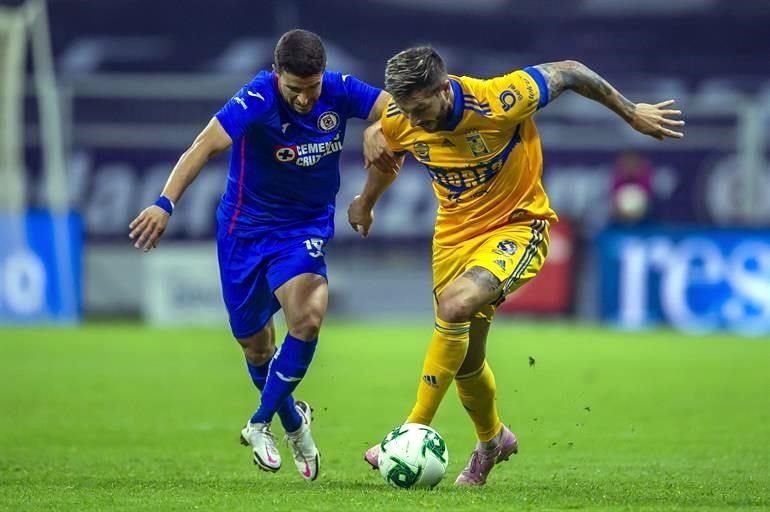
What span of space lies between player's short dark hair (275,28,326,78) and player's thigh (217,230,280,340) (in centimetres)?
107

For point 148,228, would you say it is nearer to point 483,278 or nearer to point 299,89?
point 299,89

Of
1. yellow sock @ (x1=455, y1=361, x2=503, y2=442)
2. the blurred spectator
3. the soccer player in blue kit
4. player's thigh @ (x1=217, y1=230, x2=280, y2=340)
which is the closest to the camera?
the soccer player in blue kit

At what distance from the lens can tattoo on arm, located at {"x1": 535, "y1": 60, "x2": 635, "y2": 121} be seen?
7.27m

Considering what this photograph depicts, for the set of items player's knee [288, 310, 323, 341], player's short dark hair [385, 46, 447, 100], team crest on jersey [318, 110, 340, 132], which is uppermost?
player's short dark hair [385, 46, 447, 100]

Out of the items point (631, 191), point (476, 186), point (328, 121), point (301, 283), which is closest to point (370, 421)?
point (301, 283)

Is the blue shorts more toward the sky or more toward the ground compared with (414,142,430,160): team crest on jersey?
more toward the ground

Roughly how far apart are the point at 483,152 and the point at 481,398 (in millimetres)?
1227

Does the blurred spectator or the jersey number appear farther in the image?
the blurred spectator

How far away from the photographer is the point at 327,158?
786cm

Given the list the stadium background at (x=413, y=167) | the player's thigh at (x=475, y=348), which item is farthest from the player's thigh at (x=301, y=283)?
the stadium background at (x=413, y=167)

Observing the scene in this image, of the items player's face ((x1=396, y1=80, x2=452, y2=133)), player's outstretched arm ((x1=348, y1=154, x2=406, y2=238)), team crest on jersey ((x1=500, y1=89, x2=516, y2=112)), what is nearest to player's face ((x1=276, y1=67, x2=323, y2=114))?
player's outstretched arm ((x1=348, y1=154, x2=406, y2=238))

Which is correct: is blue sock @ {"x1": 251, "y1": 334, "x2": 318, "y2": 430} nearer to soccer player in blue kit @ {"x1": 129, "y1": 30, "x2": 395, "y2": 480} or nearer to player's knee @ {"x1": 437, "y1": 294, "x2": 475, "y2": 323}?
soccer player in blue kit @ {"x1": 129, "y1": 30, "x2": 395, "y2": 480}

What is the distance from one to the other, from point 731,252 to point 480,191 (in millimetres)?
11945

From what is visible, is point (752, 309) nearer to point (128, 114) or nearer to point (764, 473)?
point (128, 114)
